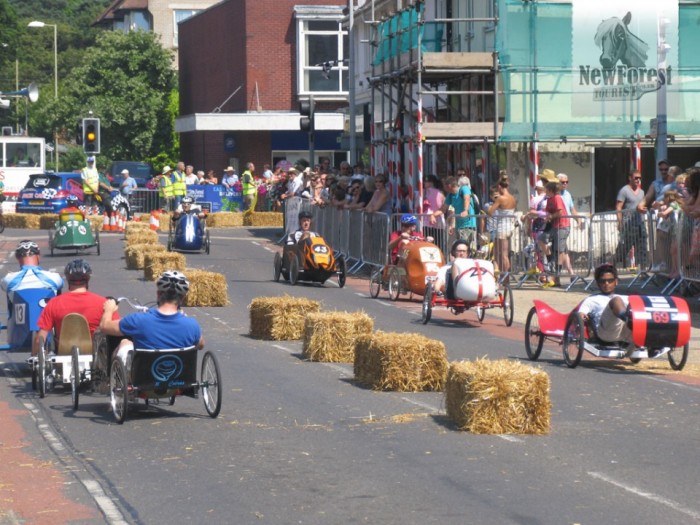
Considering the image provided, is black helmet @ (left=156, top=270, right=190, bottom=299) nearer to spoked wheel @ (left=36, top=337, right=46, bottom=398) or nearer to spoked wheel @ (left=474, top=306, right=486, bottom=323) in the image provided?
spoked wheel @ (left=36, top=337, right=46, bottom=398)

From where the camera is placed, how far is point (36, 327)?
537 inches

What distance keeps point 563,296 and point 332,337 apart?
7842 mm

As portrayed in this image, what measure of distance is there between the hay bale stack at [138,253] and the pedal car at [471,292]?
9.84 metres

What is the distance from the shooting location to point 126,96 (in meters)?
72.5

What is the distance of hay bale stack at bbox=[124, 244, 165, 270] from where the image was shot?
27.7 metres

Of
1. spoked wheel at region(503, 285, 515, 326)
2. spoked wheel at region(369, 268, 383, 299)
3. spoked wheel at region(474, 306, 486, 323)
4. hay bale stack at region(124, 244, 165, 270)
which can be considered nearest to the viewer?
spoked wheel at region(503, 285, 515, 326)

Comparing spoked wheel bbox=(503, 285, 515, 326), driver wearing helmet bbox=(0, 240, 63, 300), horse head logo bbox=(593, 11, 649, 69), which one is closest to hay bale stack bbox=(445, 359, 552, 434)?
driver wearing helmet bbox=(0, 240, 63, 300)

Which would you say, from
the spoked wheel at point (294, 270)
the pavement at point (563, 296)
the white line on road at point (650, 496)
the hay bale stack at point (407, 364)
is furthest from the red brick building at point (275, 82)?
the white line on road at point (650, 496)

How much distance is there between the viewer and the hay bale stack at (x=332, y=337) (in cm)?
1536

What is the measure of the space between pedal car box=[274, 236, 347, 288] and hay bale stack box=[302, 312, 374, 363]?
8668 millimetres

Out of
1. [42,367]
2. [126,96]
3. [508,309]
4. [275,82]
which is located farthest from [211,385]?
[126,96]

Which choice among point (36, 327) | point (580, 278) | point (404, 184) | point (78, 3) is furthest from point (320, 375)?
point (78, 3)

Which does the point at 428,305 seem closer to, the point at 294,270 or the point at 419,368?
the point at 419,368

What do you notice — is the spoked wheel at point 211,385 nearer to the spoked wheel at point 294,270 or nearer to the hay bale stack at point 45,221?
the spoked wheel at point 294,270
